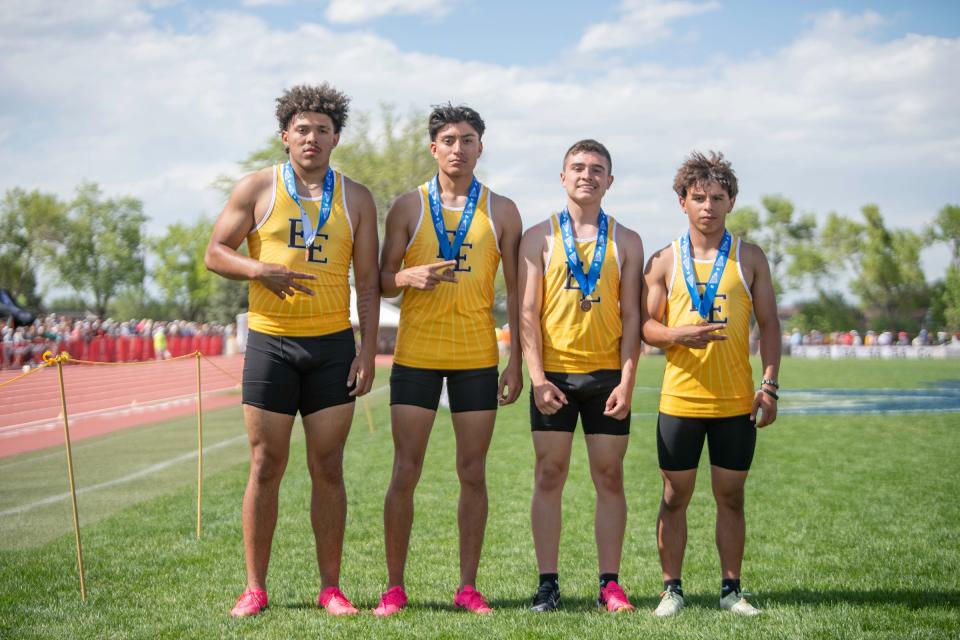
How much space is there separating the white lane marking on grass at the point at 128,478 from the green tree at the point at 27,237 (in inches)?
2493

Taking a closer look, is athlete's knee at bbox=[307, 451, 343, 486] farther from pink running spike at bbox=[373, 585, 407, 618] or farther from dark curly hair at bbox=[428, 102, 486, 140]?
dark curly hair at bbox=[428, 102, 486, 140]

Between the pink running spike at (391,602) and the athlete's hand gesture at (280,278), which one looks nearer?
the athlete's hand gesture at (280,278)

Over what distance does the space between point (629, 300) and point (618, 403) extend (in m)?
0.57

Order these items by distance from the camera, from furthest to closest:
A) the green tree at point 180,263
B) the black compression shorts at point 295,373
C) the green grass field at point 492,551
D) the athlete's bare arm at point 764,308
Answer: the green tree at point 180,263 → the athlete's bare arm at point 764,308 → the black compression shorts at point 295,373 → the green grass field at point 492,551

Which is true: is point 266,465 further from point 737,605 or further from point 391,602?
point 737,605

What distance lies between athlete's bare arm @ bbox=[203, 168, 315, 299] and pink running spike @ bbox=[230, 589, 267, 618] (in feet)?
5.02

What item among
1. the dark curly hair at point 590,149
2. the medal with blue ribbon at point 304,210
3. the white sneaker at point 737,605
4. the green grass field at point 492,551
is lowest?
the green grass field at point 492,551

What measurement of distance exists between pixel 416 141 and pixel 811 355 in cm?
3707

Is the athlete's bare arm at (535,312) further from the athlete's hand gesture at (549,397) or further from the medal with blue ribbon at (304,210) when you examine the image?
the medal with blue ribbon at (304,210)

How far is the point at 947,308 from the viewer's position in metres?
79.9

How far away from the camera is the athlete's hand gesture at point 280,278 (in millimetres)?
4254

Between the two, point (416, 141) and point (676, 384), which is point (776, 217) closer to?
point (416, 141)

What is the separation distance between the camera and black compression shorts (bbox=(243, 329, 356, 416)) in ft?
14.6

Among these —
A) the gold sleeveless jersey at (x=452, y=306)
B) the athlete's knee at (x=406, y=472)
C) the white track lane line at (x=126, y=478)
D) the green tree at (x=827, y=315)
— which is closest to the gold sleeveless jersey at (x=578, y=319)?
the gold sleeveless jersey at (x=452, y=306)
